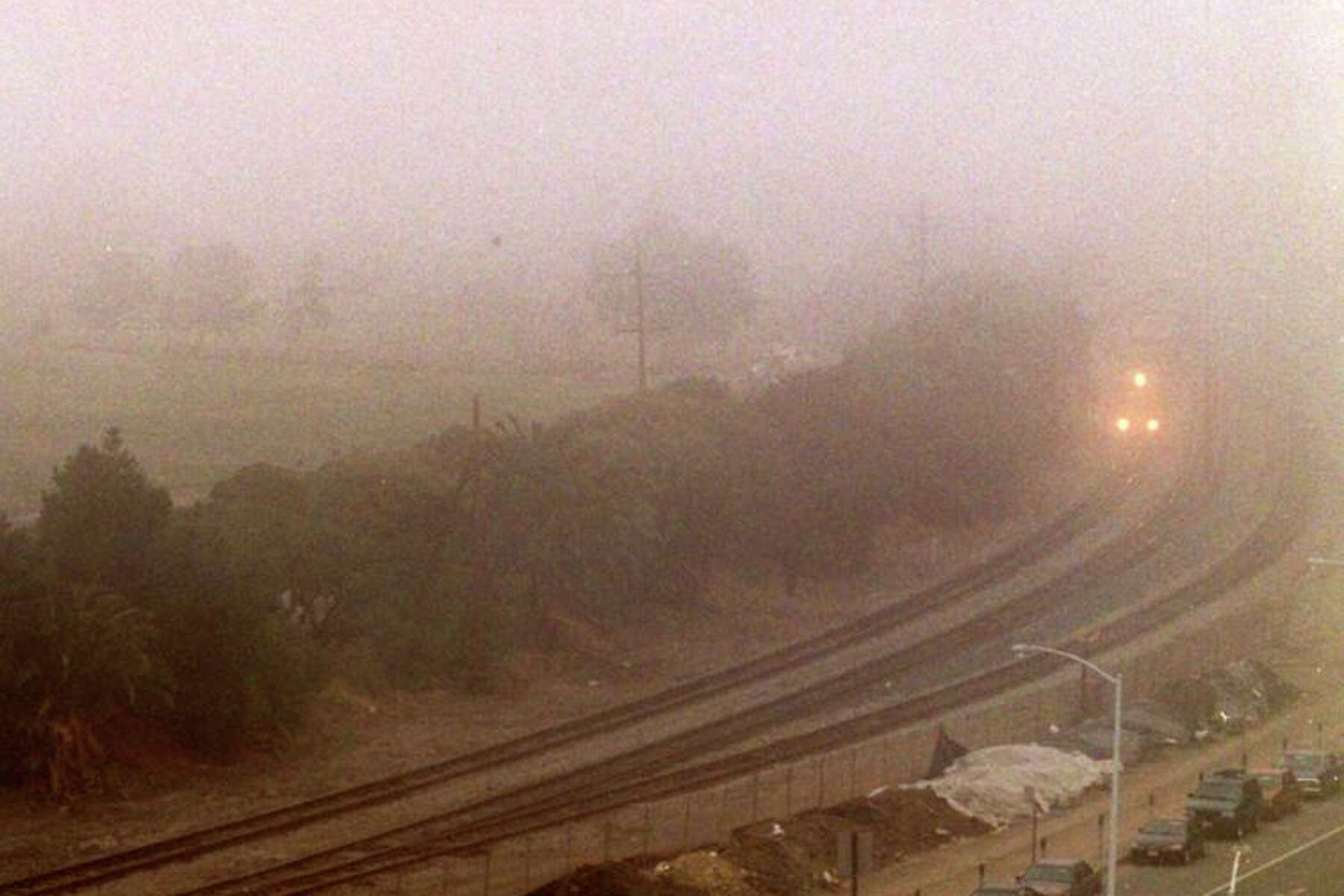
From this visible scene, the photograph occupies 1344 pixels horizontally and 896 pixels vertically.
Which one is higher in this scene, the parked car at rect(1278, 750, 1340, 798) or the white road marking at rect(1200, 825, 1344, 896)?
the white road marking at rect(1200, 825, 1344, 896)

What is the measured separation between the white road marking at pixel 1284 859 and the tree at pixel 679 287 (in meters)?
57.2

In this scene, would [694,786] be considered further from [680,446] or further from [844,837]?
[680,446]

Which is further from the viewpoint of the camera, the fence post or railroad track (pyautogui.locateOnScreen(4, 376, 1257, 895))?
the fence post

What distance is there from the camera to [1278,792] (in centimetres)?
2983

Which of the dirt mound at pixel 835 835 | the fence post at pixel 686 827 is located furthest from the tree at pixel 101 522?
the dirt mound at pixel 835 835

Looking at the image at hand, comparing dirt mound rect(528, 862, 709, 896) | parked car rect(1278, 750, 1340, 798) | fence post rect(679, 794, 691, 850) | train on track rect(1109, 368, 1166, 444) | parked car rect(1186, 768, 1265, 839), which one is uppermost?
train on track rect(1109, 368, 1166, 444)

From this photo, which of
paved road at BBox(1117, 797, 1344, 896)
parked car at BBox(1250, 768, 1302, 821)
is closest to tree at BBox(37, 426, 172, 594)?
paved road at BBox(1117, 797, 1344, 896)

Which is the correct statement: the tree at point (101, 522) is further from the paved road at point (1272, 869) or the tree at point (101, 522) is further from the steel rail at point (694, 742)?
the paved road at point (1272, 869)

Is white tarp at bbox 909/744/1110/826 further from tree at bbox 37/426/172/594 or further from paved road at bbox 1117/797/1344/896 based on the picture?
tree at bbox 37/426/172/594

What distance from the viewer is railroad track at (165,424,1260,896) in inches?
965

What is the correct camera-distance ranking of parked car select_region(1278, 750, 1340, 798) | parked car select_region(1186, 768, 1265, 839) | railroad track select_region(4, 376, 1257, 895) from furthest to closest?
parked car select_region(1278, 750, 1340, 798) < parked car select_region(1186, 768, 1265, 839) < railroad track select_region(4, 376, 1257, 895)

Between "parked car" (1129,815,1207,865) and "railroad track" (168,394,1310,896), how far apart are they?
701cm

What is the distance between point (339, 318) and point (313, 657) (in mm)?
69233

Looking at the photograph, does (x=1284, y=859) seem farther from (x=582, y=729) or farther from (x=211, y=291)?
(x=211, y=291)
